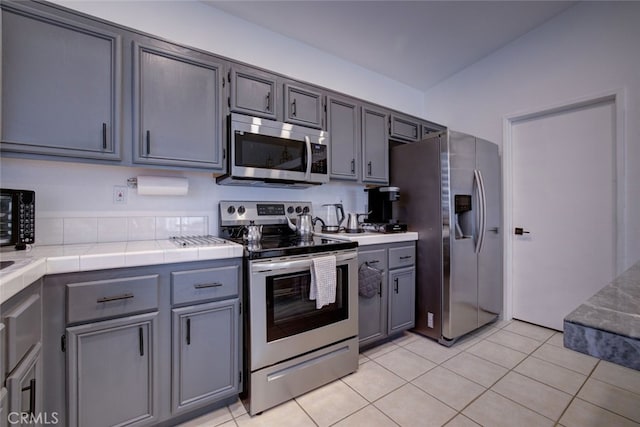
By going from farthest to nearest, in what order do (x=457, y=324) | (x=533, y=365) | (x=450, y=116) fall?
(x=450, y=116)
(x=457, y=324)
(x=533, y=365)

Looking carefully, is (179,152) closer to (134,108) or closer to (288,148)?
(134,108)

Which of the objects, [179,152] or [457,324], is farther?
[457,324]

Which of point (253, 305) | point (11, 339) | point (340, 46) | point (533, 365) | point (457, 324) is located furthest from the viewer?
point (340, 46)

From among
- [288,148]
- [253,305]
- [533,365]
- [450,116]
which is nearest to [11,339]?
[253,305]

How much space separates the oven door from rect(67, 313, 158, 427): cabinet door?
511 millimetres

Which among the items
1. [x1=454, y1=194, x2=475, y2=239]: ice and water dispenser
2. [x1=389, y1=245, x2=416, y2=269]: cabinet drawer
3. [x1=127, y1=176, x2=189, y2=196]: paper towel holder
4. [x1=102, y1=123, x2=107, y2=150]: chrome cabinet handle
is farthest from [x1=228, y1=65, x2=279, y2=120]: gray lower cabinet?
[x1=454, y1=194, x2=475, y2=239]: ice and water dispenser

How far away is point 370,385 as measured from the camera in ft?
6.05

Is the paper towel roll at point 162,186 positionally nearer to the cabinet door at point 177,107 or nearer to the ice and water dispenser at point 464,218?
the cabinet door at point 177,107

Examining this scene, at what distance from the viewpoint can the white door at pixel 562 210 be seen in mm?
2326

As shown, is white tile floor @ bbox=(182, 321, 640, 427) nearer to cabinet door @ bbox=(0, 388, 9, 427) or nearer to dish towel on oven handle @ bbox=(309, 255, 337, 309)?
dish towel on oven handle @ bbox=(309, 255, 337, 309)

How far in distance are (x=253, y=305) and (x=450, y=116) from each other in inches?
127

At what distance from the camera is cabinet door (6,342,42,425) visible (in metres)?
0.90

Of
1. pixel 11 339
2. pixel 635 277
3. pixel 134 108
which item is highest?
pixel 134 108

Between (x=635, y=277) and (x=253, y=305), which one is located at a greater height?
(x=635, y=277)
